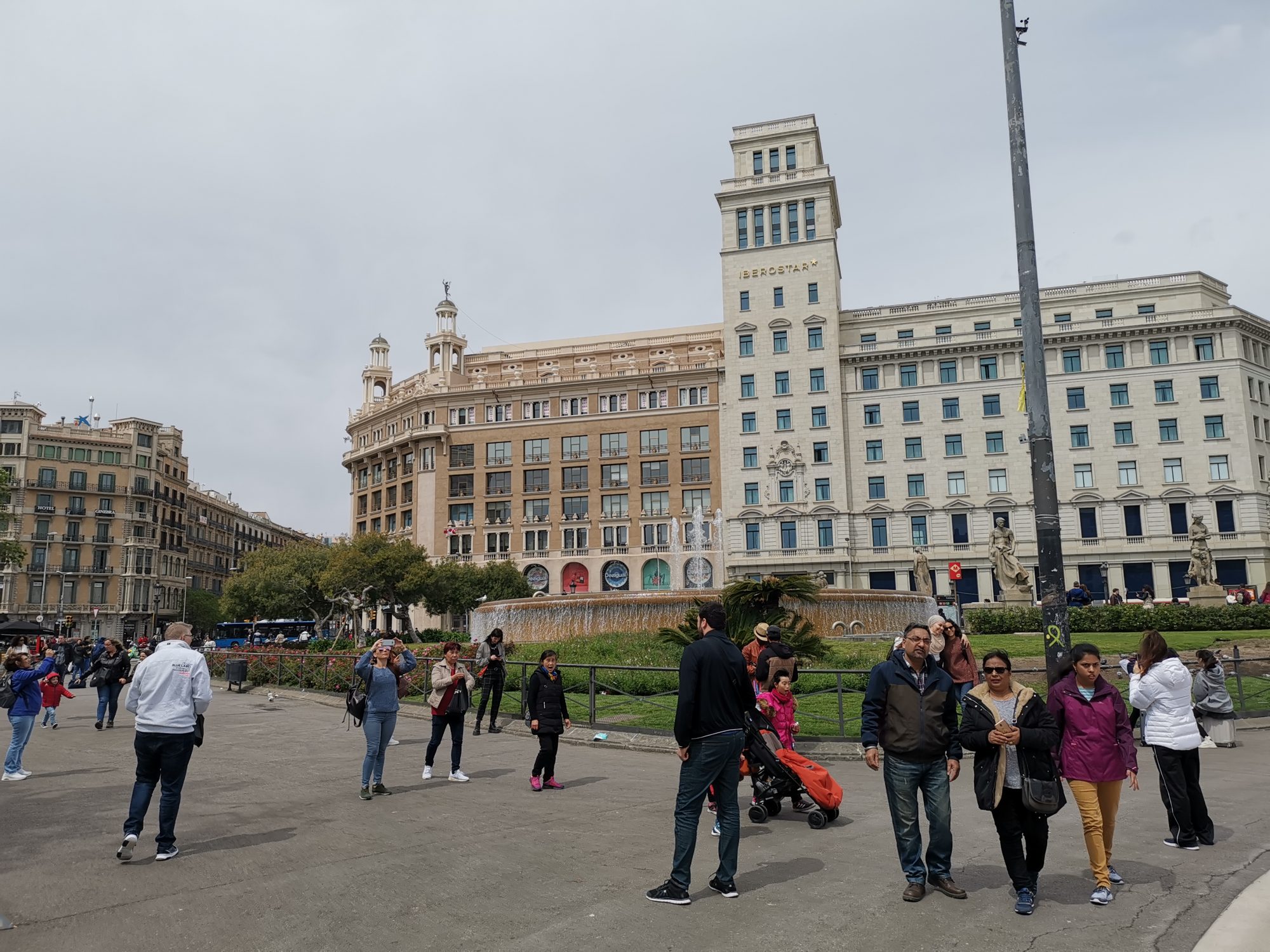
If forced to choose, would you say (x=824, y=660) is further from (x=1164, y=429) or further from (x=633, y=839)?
(x=1164, y=429)

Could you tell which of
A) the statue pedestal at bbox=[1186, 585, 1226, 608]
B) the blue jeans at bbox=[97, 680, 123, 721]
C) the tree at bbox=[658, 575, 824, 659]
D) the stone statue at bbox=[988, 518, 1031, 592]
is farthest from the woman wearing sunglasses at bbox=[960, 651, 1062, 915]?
the statue pedestal at bbox=[1186, 585, 1226, 608]

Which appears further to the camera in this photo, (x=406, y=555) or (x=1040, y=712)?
(x=406, y=555)

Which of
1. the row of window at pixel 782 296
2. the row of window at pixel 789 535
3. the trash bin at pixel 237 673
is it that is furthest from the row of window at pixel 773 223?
the trash bin at pixel 237 673

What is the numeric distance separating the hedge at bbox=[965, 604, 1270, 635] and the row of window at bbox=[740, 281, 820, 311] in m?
35.5

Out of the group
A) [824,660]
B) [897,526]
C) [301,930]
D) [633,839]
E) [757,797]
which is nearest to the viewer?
[301,930]

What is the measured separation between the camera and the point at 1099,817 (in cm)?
603

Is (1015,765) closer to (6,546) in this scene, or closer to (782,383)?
(6,546)

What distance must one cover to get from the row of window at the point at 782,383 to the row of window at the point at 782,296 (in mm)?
5074

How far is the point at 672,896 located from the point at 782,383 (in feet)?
202

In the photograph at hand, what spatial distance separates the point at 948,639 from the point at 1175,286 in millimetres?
60940

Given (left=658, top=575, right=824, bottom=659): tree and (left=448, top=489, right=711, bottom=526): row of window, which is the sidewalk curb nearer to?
(left=658, top=575, right=824, bottom=659): tree

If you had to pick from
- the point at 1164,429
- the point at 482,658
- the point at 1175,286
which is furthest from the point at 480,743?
the point at 1175,286

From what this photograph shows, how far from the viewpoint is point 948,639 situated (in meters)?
10.9

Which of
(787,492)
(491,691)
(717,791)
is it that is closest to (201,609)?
(787,492)
